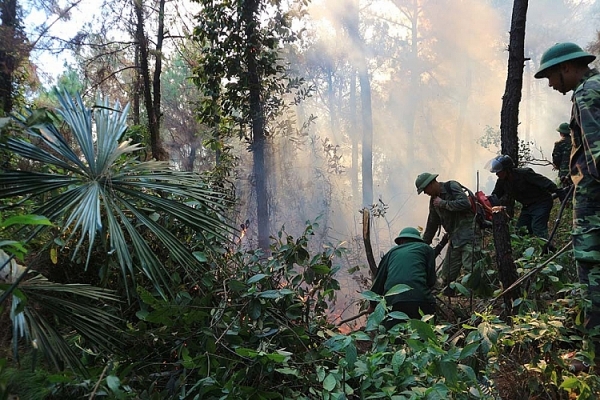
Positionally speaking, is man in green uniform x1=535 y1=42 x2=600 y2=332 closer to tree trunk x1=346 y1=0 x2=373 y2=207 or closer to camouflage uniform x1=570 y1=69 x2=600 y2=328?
camouflage uniform x1=570 y1=69 x2=600 y2=328

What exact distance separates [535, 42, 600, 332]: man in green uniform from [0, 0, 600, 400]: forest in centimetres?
10

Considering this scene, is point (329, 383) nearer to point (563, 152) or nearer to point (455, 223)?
point (455, 223)

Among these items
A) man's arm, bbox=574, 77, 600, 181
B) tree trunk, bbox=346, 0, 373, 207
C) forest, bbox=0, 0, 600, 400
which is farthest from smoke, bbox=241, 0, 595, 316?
man's arm, bbox=574, 77, 600, 181

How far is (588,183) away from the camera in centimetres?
241

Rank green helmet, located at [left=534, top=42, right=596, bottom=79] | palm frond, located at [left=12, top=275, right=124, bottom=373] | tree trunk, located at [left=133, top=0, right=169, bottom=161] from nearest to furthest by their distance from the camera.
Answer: palm frond, located at [left=12, top=275, right=124, bottom=373], green helmet, located at [left=534, top=42, right=596, bottom=79], tree trunk, located at [left=133, top=0, right=169, bottom=161]

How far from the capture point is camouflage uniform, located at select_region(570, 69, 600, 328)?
2250mm

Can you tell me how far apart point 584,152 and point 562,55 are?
2.03ft

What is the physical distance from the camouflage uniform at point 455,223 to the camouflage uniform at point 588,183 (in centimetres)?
216

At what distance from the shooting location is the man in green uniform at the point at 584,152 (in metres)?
2.26

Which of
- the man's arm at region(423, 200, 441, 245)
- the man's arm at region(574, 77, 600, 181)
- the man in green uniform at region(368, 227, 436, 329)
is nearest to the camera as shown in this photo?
the man's arm at region(574, 77, 600, 181)

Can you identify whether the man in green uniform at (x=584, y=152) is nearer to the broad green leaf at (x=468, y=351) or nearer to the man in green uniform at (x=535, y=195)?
the broad green leaf at (x=468, y=351)

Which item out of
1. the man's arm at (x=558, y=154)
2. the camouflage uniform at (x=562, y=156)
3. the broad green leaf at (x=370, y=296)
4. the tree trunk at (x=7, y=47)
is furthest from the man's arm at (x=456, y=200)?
the tree trunk at (x=7, y=47)

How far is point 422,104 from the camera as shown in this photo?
32.9 metres

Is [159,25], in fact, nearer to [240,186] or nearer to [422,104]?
[240,186]
